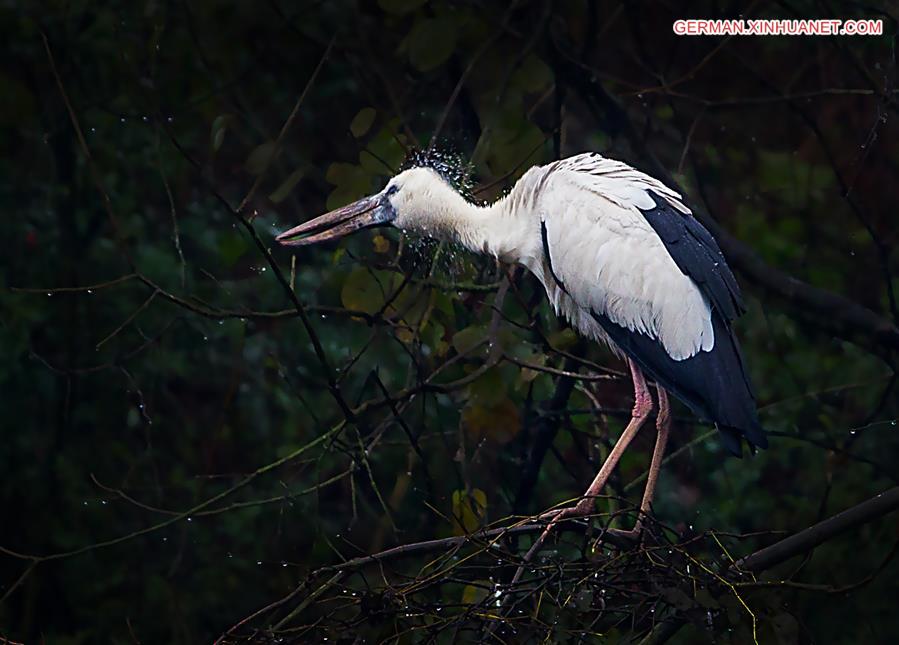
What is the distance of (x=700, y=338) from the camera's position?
2957mm

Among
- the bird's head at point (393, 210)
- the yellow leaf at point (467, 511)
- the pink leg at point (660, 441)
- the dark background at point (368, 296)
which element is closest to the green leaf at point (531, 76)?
the dark background at point (368, 296)

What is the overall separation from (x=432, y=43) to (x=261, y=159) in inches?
17.8

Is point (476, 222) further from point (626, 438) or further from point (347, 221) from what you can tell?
point (626, 438)

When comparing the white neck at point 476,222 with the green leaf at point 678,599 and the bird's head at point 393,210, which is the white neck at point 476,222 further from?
the green leaf at point 678,599

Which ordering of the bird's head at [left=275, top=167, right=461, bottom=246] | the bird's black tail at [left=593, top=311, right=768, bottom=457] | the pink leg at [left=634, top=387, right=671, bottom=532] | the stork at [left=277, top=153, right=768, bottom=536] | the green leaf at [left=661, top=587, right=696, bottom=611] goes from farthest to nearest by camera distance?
the bird's head at [left=275, top=167, right=461, bottom=246]
the pink leg at [left=634, top=387, right=671, bottom=532]
the stork at [left=277, top=153, right=768, bottom=536]
the bird's black tail at [left=593, top=311, right=768, bottom=457]
the green leaf at [left=661, top=587, right=696, bottom=611]

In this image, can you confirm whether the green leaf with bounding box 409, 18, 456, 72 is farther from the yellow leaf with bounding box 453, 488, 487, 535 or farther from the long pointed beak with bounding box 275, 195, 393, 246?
the yellow leaf with bounding box 453, 488, 487, 535

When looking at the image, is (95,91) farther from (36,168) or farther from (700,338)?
(700,338)

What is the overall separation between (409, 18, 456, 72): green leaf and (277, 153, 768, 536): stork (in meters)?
0.32

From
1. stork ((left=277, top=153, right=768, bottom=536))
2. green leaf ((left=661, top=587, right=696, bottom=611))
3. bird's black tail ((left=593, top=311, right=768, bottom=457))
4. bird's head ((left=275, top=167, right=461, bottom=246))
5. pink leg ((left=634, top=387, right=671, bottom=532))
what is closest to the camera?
green leaf ((left=661, top=587, right=696, bottom=611))

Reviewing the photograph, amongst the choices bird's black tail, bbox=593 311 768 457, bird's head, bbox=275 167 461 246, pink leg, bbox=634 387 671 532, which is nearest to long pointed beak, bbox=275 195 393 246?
bird's head, bbox=275 167 461 246

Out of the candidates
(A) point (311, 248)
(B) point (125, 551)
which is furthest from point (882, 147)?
(B) point (125, 551)

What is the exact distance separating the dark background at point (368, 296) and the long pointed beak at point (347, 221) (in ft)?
0.27

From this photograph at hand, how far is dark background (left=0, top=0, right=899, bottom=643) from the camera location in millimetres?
3404

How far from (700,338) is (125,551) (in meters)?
2.97
